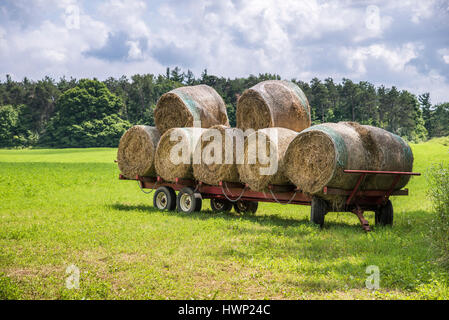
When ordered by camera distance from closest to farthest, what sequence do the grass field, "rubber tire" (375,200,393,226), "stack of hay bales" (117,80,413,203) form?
the grass field → "stack of hay bales" (117,80,413,203) → "rubber tire" (375,200,393,226)

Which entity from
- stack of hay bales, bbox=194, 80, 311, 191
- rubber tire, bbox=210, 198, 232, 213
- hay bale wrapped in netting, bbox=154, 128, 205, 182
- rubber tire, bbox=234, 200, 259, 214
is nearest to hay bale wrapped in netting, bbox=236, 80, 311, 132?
stack of hay bales, bbox=194, 80, 311, 191

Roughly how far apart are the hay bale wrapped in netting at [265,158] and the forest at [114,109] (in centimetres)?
5661

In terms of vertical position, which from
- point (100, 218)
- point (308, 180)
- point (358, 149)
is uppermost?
point (358, 149)

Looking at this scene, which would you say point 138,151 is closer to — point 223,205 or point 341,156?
point 223,205

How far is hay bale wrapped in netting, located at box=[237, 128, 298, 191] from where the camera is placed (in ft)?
40.0

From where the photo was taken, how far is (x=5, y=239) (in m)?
10.7

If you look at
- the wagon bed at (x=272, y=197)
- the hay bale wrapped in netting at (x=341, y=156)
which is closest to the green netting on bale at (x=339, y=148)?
the hay bale wrapped in netting at (x=341, y=156)

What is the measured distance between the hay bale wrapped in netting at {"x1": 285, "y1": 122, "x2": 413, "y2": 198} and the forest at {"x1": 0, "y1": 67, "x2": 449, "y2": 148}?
57.7 metres

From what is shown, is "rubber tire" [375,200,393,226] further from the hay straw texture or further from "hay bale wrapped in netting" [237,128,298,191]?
the hay straw texture

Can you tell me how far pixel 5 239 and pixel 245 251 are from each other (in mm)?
5214

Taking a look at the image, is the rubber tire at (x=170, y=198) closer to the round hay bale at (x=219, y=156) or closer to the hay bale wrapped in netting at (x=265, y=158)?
the round hay bale at (x=219, y=156)

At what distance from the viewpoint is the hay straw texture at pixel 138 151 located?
16.0 m
